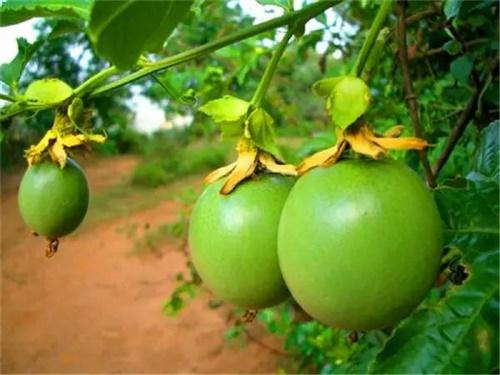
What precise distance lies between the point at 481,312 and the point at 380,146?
0.16 m

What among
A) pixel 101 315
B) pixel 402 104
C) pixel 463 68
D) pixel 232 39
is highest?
pixel 232 39

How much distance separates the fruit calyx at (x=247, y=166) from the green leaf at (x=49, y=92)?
0.78ft

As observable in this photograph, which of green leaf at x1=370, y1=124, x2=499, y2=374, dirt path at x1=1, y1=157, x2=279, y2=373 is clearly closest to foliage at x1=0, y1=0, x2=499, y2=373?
green leaf at x1=370, y1=124, x2=499, y2=374

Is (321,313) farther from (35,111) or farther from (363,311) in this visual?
(35,111)

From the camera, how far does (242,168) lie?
0.68 meters

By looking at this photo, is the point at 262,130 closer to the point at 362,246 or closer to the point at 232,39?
the point at 232,39

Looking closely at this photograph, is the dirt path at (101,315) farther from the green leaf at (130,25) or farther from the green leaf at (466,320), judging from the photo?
the green leaf at (130,25)

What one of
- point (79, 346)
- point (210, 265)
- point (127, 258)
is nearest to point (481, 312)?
point (210, 265)

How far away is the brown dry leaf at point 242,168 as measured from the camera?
2.21ft

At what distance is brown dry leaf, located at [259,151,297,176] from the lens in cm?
69

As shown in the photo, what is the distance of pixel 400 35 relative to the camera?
1027 millimetres

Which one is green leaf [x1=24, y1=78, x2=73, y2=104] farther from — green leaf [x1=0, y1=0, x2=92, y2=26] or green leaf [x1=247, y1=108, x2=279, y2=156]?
green leaf [x1=247, y1=108, x2=279, y2=156]

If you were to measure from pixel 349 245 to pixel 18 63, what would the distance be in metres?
0.55

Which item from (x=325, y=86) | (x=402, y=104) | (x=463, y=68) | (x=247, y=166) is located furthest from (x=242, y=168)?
(x=402, y=104)
